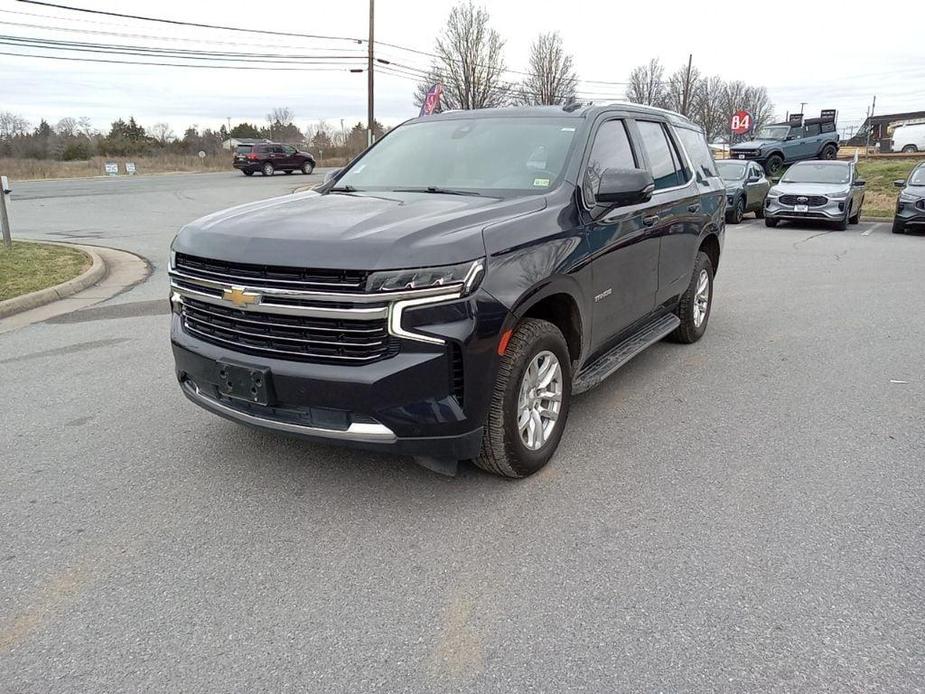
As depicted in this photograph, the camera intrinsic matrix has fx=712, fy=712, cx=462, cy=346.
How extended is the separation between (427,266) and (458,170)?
156cm

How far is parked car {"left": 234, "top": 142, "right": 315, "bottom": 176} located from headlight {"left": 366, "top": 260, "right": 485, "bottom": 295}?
3855 cm

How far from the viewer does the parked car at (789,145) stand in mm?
25516

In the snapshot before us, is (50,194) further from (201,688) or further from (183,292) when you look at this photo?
(201,688)

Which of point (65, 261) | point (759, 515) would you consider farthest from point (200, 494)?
point (65, 261)

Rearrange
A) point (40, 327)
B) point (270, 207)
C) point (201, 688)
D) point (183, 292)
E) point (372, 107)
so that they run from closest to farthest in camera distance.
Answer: point (201, 688)
point (183, 292)
point (270, 207)
point (40, 327)
point (372, 107)

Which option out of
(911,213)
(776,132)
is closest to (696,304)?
(911,213)

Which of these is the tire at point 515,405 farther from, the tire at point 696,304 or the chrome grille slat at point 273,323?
the tire at point 696,304

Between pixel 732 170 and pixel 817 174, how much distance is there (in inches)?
86.4

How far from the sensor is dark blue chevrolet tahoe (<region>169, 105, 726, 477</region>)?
10.1 ft

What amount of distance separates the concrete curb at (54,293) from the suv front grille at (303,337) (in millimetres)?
5467

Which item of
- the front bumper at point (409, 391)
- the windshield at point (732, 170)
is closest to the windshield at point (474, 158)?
the front bumper at point (409, 391)

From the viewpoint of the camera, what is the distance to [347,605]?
273cm

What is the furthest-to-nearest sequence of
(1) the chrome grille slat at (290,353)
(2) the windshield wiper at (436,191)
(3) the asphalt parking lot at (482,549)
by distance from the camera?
(2) the windshield wiper at (436,191) → (1) the chrome grille slat at (290,353) → (3) the asphalt parking lot at (482,549)

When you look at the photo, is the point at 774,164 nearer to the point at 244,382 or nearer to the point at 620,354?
the point at 620,354
